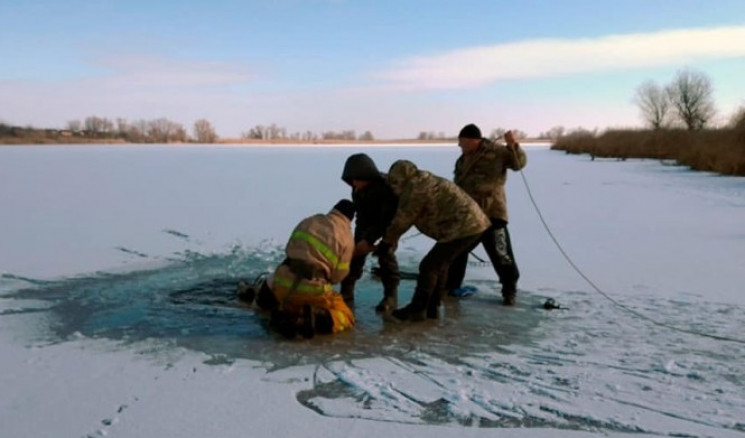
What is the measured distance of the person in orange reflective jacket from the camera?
176 inches

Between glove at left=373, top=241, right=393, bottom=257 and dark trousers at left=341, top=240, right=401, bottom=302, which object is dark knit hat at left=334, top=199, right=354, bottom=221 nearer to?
glove at left=373, top=241, right=393, bottom=257

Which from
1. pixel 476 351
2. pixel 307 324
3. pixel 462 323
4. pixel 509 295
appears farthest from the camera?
pixel 509 295

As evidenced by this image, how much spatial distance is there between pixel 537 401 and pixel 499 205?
8.06 feet

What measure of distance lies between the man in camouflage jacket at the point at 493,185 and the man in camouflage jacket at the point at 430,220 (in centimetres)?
63

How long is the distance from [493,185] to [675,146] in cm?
3134

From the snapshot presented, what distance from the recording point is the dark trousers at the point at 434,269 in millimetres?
4867

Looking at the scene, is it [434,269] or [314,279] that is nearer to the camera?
[314,279]

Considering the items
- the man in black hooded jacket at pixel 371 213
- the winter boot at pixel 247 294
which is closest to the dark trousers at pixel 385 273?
the man in black hooded jacket at pixel 371 213

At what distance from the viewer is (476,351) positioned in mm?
4242

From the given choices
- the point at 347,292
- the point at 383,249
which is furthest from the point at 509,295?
the point at 347,292

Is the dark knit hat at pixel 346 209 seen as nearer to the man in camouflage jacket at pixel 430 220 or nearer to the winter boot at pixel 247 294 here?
the man in camouflage jacket at pixel 430 220

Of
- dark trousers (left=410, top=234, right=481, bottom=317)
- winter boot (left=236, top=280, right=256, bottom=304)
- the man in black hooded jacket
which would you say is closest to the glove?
the man in black hooded jacket

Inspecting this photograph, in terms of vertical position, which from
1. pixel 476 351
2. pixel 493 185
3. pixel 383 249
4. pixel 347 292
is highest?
pixel 493 185

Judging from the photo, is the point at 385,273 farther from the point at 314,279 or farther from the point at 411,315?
the point at 314,279
